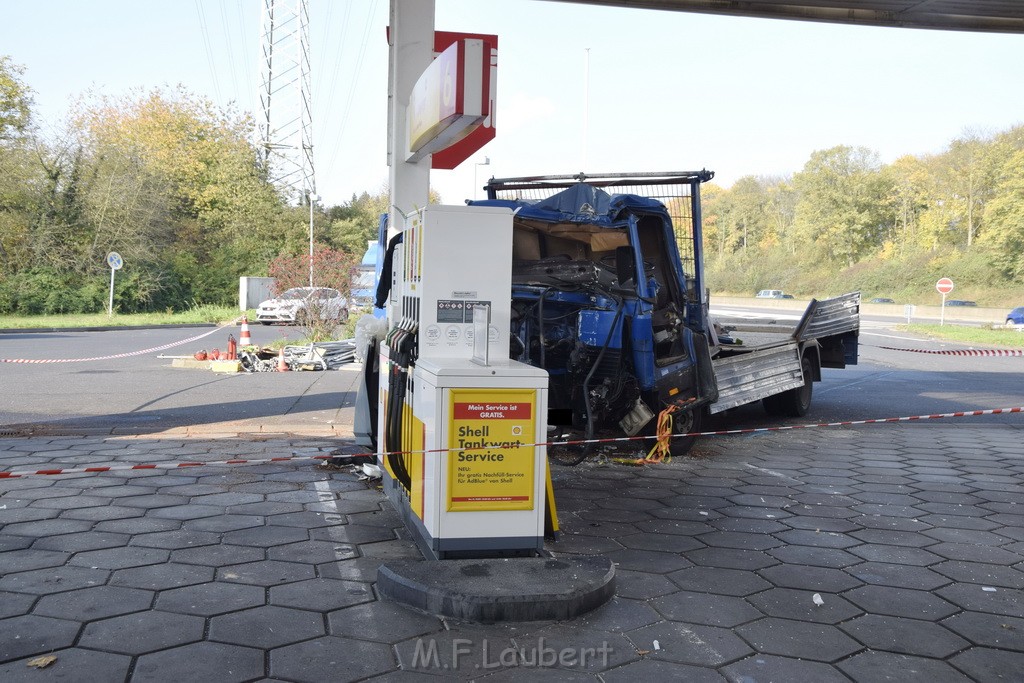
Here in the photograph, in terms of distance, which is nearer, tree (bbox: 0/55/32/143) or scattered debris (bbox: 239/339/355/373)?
scattered debris (bbox: 239/339/355/373)

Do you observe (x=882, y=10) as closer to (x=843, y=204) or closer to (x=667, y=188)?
(x=667, y=188)

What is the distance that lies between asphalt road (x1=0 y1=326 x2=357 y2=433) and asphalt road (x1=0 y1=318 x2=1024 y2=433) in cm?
1

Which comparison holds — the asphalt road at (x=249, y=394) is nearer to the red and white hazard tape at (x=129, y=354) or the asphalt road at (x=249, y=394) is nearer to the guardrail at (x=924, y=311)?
the red and white hazard tape at (x=129, y=354)

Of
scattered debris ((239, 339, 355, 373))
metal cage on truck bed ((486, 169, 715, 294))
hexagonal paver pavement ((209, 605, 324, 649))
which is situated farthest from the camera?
scattered debris ((239, 339, 355, 373))

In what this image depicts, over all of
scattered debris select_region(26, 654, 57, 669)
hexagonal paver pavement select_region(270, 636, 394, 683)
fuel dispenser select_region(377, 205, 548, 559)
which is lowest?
hexagonal paver pavement select_region(270, 636, 394, 683)

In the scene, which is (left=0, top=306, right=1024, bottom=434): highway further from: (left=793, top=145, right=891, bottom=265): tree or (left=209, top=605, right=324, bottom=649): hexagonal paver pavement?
(left=793, top=145, right=891, bottom=265): tree

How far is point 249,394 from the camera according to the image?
1243 centimetres

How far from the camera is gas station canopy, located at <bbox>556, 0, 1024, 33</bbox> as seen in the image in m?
10.5

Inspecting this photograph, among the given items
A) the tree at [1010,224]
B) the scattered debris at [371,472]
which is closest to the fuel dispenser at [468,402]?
the scattered debris at [371,472]

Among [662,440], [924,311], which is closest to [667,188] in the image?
[662,440]

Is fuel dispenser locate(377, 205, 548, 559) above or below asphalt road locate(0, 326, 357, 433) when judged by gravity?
above

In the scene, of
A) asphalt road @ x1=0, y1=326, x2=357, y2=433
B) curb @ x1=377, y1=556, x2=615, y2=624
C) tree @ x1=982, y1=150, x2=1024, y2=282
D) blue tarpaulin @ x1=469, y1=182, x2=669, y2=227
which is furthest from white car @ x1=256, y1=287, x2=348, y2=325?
tree @ x1=982, y1=150, x2=1024, y2=282

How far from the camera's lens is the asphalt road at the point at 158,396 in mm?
9887

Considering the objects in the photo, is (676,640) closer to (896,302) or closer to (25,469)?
(25,469)
